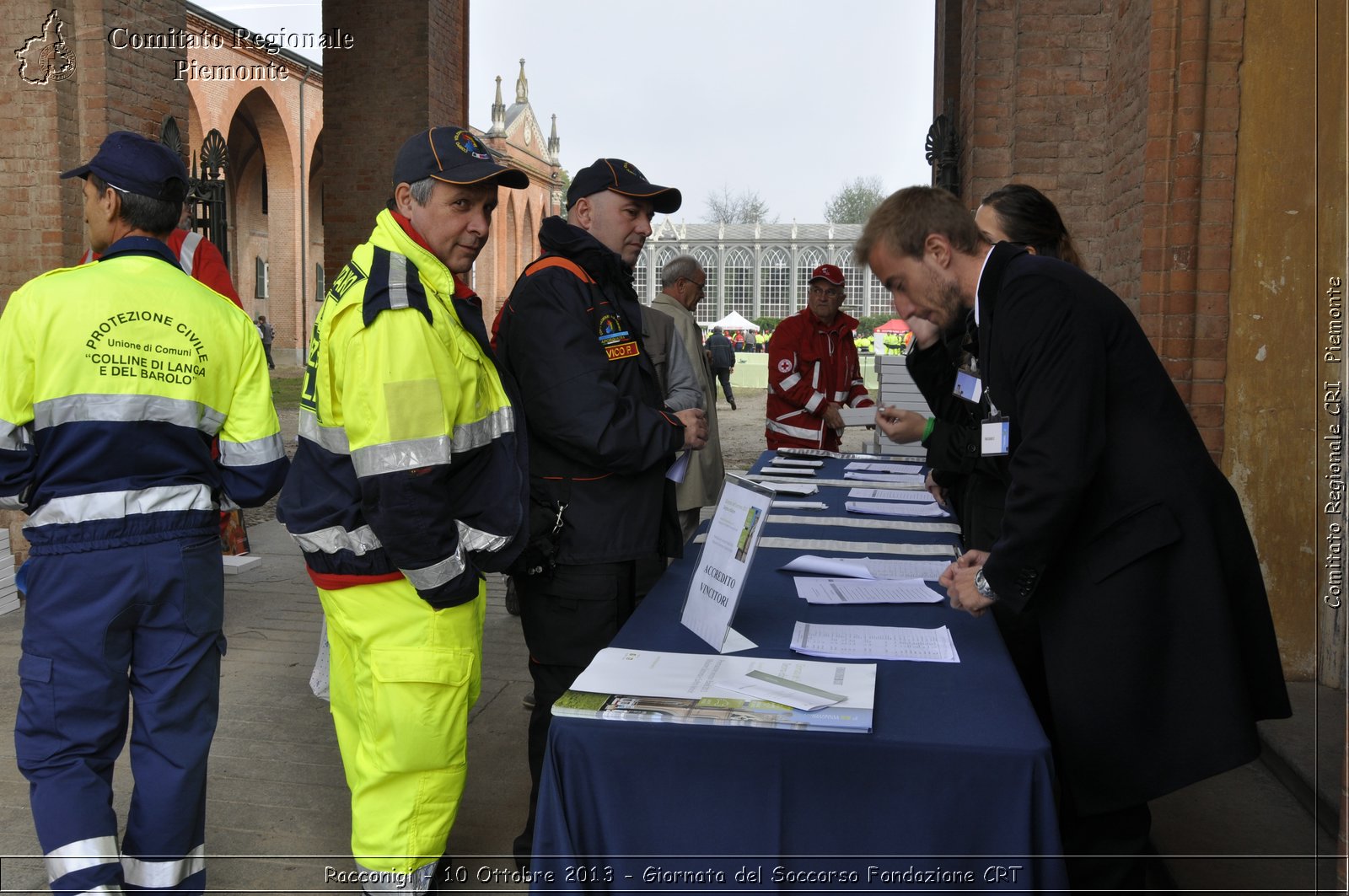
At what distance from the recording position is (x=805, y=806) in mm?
1851

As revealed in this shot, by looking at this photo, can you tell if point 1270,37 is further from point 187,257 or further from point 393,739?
point 187,257

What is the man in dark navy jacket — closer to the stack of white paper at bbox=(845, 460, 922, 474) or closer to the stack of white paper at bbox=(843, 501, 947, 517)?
the stack of white paper at bbox=(843, 501, 947, 517)

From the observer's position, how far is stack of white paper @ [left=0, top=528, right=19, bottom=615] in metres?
5.97

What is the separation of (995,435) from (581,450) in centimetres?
108

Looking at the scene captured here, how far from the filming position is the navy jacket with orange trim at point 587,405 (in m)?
2.93

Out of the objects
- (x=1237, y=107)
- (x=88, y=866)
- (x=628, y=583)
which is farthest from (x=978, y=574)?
(x=1237, y=107)

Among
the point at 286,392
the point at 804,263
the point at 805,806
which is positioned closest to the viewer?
the point at 805,806

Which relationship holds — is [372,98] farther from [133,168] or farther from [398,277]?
[398,277]

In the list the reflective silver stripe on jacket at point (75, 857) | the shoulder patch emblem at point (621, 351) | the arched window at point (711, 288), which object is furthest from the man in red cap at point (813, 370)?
the arched window at point (711, 288)

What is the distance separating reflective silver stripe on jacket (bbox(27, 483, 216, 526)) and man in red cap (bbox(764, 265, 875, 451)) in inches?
186

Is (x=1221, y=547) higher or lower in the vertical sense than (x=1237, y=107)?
lower

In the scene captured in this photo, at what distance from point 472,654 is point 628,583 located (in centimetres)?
55

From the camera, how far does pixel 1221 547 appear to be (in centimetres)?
228

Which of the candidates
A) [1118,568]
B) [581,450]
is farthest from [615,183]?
[1118,568]
